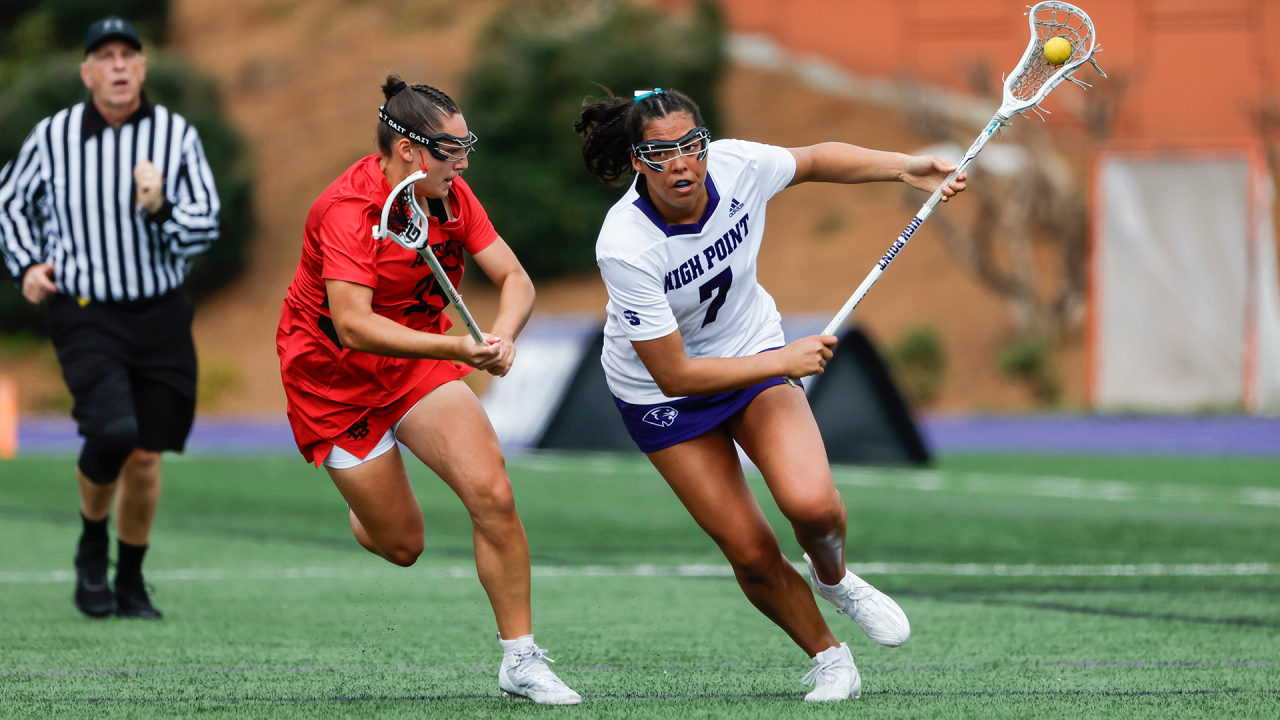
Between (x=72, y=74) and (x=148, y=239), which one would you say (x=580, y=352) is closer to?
(x=148, y=239)

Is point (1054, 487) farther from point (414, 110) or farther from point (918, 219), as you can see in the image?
point (414, 110)

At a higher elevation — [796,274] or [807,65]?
[807,65]

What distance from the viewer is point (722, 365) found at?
430cm

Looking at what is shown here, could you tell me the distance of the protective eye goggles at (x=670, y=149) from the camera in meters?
4.23

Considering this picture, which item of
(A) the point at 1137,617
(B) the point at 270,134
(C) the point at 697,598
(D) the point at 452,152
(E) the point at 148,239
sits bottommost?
(B) the point at 270,134

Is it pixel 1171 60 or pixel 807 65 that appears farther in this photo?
pixel 807 65

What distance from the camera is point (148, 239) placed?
241 inches

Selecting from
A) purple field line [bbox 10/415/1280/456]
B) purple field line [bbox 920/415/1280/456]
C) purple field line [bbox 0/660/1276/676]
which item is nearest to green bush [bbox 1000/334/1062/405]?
purple field line [bbox 10/415/1280/456]

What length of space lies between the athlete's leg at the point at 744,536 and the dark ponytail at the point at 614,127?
2.92 feet

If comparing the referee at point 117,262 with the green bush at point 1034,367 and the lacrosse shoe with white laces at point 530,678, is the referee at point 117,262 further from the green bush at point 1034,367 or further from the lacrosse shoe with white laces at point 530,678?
the green bush at point 1034,367

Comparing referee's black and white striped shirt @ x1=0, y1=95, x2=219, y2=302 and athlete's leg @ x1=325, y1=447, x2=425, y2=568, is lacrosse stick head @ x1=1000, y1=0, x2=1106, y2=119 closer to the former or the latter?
athlete's leg @ x1=325, y1=447, x2=425, y2=568

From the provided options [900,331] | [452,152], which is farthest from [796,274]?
[452,152]

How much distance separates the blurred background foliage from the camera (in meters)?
28.7

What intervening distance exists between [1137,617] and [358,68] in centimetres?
3148
